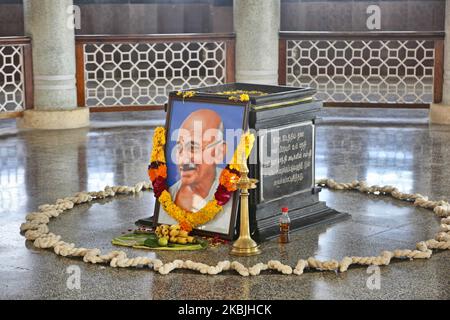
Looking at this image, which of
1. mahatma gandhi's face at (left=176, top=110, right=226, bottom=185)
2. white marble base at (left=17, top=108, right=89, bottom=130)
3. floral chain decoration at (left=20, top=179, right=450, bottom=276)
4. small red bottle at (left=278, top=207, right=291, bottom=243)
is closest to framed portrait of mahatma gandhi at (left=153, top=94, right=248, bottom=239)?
mahatma gandhi's face at (left=176, top=110, right=226, bottom=185)

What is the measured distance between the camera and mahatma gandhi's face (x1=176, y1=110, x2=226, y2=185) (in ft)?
23.0

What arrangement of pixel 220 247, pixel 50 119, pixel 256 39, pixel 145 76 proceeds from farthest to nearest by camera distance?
1. pixel 145 76
2. pixel 256 39
3. pixel 50 119
4. pixel 220 247

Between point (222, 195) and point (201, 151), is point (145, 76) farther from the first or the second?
point (222, 195)

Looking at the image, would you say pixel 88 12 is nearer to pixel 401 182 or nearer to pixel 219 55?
pixel 219 55

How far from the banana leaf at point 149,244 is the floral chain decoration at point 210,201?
0.62 ft

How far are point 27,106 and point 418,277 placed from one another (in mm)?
8145

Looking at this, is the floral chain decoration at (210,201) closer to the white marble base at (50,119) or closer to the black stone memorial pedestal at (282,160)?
the black stone memorial pedestal at (282,160)

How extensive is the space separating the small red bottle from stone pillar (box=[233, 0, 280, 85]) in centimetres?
683

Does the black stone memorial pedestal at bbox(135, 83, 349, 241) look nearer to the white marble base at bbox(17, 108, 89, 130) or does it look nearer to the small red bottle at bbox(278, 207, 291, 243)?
the small red bottle at bbox(278, 207, 291, 243)

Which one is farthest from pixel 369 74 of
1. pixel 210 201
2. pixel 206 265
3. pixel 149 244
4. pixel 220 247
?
pixel 206 265

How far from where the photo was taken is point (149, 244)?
679cm

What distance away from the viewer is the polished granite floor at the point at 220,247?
5820 millimetres

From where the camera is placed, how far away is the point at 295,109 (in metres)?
7.38

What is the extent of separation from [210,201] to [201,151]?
1.28 feet
